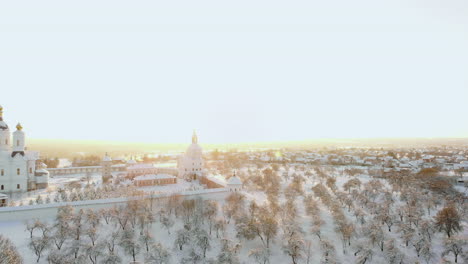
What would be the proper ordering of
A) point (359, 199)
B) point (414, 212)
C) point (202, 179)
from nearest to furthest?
point (414, 212) < point (359, 199) < point (202, 179)

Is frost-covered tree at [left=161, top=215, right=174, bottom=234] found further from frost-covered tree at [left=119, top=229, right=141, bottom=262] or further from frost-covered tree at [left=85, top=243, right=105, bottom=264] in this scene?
frost-covered tree at [left=85, top=243, right=105, bottom=264]

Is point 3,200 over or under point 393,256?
over

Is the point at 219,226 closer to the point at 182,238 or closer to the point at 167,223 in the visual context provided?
the point at 182,238

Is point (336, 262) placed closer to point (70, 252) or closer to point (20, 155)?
point (70, 252)

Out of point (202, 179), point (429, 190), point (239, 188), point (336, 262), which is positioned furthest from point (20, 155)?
point (429, 190)

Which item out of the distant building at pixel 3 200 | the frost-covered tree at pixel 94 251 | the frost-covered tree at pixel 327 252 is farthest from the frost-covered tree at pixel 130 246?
the distant building at pixel 3 200

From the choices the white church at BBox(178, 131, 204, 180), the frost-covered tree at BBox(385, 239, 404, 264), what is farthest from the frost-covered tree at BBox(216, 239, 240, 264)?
the white church at BBox(178, 131, 204, 180)

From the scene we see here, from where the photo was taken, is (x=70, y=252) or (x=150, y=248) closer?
(x=70, y=252)

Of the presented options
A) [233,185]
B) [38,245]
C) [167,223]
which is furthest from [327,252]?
[38,245]
